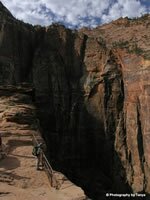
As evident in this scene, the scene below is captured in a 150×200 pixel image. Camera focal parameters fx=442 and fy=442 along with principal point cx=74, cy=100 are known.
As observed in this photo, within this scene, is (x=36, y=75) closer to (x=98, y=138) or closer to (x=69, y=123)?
(x=69, y=123)

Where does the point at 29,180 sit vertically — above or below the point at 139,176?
above

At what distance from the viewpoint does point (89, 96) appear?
1569 inches

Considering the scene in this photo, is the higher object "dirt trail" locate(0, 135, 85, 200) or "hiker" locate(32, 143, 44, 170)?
"hiker" locate(32, 143, 44, 170)

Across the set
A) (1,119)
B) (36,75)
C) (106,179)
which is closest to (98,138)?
(106,179)

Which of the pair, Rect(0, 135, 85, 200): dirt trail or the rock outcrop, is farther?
the rock outcrop

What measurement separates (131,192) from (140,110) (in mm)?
6941

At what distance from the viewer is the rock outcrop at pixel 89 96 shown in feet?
120

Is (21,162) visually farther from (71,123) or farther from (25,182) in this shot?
(71,123)

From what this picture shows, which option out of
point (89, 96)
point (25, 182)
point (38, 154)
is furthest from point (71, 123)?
point (25, 182)

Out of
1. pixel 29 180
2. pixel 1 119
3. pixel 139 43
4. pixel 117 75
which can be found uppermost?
pixel 139 43

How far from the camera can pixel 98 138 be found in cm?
3875

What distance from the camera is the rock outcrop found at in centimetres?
3662

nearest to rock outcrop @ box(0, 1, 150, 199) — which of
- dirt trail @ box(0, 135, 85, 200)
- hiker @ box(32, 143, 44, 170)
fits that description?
dirt trail @ box(0, 135, 85, 200)

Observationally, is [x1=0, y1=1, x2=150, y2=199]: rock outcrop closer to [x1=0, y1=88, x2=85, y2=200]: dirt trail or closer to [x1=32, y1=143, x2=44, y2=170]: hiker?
[x1=0, y1=88, x2=85, y2=200]: dirt trail
